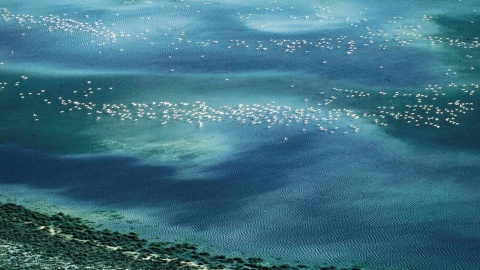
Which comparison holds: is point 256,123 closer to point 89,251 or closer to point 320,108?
point 320,108

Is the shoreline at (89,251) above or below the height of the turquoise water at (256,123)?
below

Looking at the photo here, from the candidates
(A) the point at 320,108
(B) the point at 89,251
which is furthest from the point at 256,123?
(B) the point at 89,251

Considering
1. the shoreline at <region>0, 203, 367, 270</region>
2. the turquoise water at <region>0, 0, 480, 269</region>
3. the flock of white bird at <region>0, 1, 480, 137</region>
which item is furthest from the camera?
the flock of white bird at <region>0, 1, 480, 137</region>

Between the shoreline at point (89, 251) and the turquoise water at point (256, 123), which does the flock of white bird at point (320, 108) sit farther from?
the shoreline at point (89, 251)

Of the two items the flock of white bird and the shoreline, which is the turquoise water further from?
the shoreline

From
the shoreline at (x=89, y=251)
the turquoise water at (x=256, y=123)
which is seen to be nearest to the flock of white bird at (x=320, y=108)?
the turquoise water at (x=256, y=123)

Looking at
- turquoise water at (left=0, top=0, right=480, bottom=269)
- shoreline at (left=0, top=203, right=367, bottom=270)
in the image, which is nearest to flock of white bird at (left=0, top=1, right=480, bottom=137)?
turquoise water at (left=0, top=0, right=480, bottom=269)

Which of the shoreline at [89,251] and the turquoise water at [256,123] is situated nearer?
the shoreline at [89,251]

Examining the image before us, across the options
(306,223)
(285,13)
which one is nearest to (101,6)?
(285,13)
